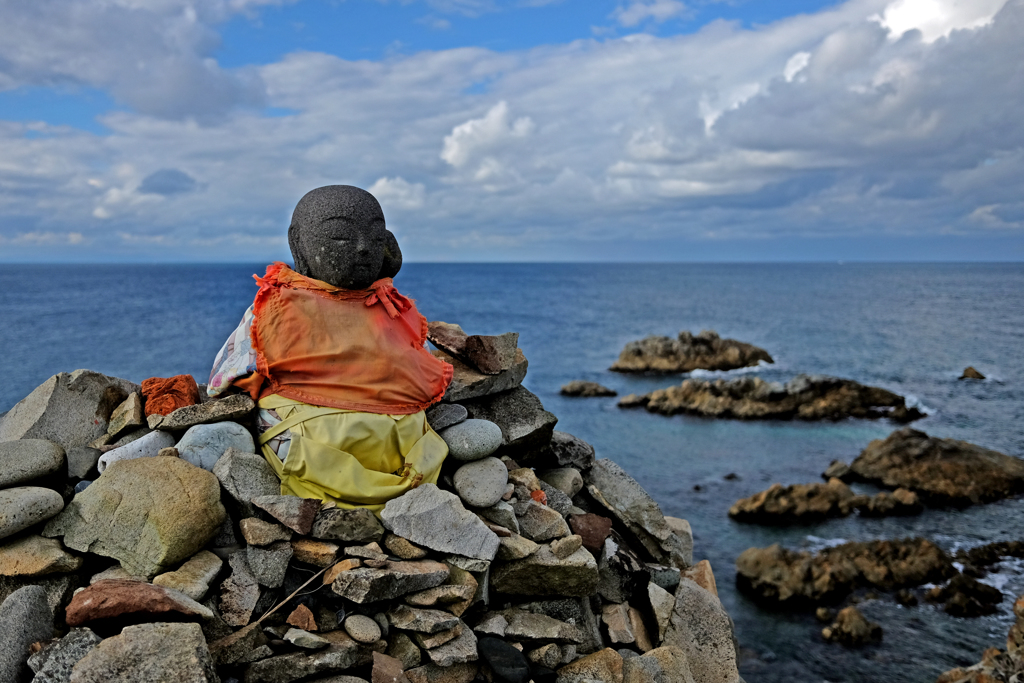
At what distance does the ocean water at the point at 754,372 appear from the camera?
15.6m

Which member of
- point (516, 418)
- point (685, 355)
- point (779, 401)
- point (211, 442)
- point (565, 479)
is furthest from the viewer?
point (685, 355)

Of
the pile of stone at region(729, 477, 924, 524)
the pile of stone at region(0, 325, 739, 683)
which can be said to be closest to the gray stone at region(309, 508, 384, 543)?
the pile of stone at region(0, 325, 739, 683)

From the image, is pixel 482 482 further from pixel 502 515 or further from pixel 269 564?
pixel 269 564

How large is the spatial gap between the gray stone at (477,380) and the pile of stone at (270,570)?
26cm

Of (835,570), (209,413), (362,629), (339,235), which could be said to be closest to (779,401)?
(835,570)

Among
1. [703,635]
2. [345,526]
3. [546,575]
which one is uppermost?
[345,526]

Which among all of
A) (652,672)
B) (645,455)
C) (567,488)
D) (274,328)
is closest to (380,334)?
(274,328)

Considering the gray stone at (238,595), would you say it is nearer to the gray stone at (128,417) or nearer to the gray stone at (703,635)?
the gray stone at (128,417)

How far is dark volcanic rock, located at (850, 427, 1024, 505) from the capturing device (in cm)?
2309

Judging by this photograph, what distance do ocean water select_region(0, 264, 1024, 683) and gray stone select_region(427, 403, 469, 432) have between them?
11098 mm

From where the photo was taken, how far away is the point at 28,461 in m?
5.14

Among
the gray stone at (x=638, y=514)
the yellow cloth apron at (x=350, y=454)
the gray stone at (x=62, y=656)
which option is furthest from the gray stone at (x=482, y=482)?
the gray stone at (x=62, y=656)

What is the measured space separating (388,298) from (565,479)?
2.60 m

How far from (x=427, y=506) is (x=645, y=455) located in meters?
24.6
